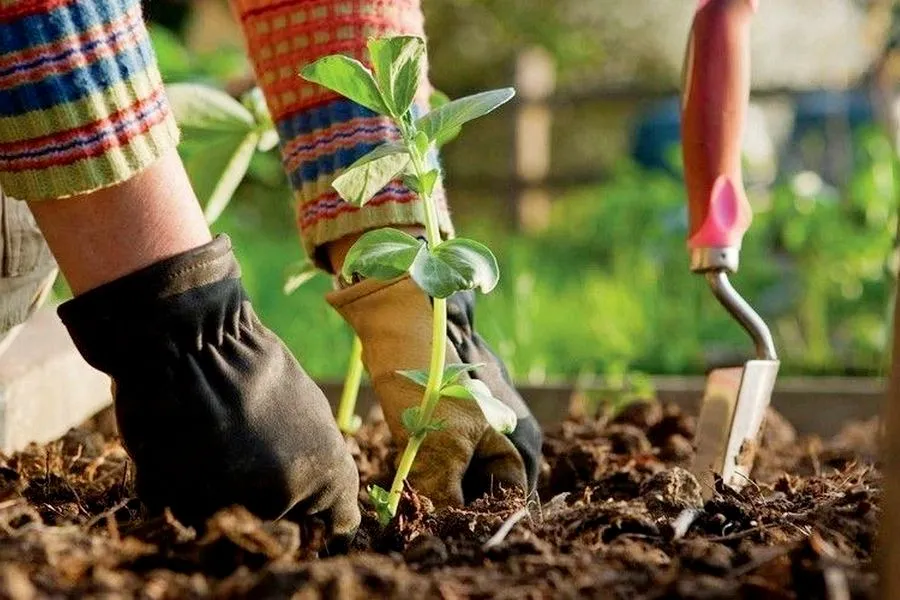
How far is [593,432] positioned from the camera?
1.71m

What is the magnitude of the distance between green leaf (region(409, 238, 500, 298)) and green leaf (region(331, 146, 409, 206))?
7 centimetres

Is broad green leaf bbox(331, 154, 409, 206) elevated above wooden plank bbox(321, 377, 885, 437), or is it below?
above

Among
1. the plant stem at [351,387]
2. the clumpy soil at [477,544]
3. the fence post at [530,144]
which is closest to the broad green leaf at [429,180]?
the clumpy soil at [477,544]

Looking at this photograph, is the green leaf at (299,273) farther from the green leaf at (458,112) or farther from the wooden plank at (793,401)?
the wooden plank at (793,401)

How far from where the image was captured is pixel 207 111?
5.00 ft

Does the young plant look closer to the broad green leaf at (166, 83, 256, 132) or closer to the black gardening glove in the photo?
the black gardening glove

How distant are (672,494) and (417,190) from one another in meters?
0.39

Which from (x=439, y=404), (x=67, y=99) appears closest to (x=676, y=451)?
(x=439, y=404)

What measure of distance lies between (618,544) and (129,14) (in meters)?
0.58

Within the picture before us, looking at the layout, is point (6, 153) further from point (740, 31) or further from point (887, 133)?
point (887, 133)

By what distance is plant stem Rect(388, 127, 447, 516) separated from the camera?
1043 millimetres

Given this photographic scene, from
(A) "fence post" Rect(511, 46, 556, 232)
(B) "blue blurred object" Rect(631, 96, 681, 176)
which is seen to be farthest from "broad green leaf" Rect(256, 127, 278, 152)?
(A) "fence post" Rect(511, 46, 556, 232)

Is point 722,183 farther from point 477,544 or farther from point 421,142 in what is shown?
point 477,544

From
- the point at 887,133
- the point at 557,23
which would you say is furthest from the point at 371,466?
the point at 557,23
